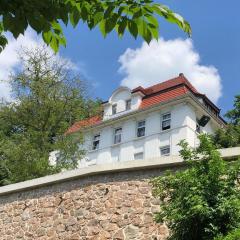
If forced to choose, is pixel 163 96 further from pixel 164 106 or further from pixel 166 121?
pixel 166 121

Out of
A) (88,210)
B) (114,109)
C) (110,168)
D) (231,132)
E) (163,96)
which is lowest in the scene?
(88,210)

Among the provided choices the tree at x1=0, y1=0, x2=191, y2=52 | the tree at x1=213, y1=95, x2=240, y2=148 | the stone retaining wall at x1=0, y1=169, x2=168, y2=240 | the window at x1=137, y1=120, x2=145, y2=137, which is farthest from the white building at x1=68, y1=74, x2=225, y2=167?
the tree at x1=0, y1=0, x2=191, y2=52

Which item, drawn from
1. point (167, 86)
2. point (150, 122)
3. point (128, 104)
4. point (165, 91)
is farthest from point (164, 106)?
point (128, 104)

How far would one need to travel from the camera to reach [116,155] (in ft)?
123

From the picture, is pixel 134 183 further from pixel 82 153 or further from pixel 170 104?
pixel 170 104

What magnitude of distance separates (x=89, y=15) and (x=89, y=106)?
22.7m

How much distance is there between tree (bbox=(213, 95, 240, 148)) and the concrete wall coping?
1473 centimetres

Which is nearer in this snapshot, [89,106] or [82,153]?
[82,153]

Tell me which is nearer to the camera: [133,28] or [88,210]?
[133,28]

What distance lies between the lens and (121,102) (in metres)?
39.8

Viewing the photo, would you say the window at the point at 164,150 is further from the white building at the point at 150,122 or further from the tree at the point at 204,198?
the tree at the point at 204,198

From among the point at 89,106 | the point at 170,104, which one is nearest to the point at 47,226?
the point at 89,106

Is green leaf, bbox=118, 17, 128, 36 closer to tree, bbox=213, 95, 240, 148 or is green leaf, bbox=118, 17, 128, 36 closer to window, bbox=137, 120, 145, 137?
tree, bbox=213, 95, 240, 148

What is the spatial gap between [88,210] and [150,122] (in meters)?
25.8
